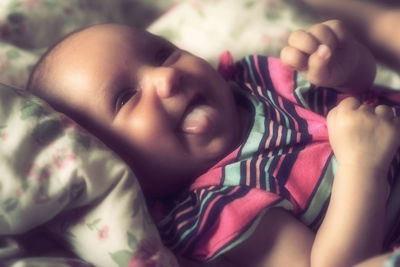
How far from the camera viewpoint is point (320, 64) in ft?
2.68

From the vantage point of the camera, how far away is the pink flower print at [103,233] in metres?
0.67

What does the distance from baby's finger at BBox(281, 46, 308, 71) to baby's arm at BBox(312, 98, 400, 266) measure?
0.39 feet

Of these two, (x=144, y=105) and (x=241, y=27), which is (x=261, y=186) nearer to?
(x=144, y=105)

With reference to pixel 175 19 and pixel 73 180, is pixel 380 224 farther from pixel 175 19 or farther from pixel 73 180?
pixel 175 19

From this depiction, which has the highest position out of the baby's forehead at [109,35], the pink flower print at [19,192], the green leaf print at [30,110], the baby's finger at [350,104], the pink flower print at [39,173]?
the baby's forehead at [109,35]

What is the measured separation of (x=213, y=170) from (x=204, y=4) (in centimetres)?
41

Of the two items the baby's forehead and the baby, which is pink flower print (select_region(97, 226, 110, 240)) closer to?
the baby

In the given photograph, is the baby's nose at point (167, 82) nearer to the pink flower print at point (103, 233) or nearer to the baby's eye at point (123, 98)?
the baby's eye at point (123, 98)

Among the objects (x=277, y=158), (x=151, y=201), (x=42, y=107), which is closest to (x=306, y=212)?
(x=277, y=158)

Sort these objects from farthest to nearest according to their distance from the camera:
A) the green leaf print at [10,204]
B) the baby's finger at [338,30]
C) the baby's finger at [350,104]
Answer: the baby's finger at [338,30] < the baby's finger at [350,104] < the green leaf print at [10,204]

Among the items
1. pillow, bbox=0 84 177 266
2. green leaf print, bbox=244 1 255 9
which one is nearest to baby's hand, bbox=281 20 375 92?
green leaf print, bbox=244 1 255 9

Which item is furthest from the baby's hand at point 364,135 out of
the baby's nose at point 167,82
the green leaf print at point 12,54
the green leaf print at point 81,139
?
the green leaf print at point 12,54

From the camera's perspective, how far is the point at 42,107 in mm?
708

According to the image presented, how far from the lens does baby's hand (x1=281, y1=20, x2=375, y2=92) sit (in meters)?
0.82
